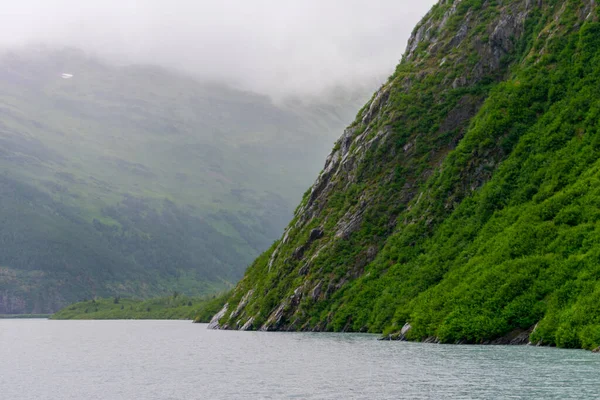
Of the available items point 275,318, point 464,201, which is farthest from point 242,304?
point 464,201

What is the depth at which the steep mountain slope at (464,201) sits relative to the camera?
260ft

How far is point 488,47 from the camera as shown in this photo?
478 feet

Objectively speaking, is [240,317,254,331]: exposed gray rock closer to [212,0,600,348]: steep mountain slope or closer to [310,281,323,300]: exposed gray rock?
[212,0,600,348]: steep mountain slope

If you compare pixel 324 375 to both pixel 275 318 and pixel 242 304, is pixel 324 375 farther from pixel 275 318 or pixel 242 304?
pixel 242 304

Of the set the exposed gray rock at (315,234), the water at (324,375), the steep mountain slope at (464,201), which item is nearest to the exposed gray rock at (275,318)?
the steep mountain slope at (464,201)

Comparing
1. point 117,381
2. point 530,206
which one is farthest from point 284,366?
point 530,206

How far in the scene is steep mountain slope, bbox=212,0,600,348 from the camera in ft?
260

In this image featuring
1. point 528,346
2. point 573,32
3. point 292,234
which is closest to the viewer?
point 528,346

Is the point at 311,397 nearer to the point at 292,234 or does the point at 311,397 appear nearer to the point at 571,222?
the point at 571,222

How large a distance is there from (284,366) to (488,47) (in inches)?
3896

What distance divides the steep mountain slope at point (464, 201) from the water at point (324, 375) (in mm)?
8204

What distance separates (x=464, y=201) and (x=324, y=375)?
65.1m

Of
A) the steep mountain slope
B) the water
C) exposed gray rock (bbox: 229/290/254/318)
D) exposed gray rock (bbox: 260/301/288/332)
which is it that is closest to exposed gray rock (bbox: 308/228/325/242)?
the steep mountain slope

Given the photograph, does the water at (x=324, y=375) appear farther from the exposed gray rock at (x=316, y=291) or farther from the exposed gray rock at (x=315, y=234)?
the exposed gray rock at (x=315, y=234)
